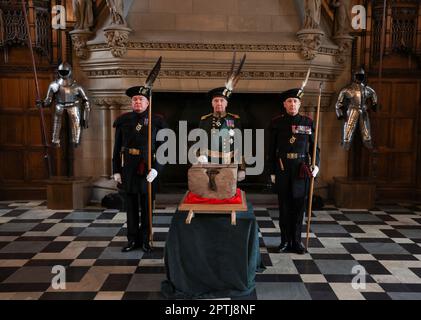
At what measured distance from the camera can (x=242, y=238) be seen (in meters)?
3.37

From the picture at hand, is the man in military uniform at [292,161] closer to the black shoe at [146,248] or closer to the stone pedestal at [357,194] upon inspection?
the black shoe at [146,248]

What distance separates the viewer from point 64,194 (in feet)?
20.8

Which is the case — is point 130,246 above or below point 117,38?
below

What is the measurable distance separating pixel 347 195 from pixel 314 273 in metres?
2.81

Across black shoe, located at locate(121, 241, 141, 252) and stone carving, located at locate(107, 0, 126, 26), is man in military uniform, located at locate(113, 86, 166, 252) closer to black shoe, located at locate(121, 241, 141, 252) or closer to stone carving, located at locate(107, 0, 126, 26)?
black shoe, located at locate(121, 241, 141, 252)

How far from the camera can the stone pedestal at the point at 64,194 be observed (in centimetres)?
632

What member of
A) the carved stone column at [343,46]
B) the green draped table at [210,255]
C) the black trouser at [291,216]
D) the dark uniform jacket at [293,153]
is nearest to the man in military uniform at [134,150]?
the green draped table at [210,255]

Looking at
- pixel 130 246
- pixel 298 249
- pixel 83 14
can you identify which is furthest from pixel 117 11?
pixel 298 249

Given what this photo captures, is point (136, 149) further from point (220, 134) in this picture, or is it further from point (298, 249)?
point (298, 249)

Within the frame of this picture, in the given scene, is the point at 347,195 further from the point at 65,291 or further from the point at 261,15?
the point at 65,291

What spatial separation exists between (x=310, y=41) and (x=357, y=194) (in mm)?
2297

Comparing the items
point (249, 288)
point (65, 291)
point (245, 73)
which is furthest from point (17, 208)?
point (249, 288)

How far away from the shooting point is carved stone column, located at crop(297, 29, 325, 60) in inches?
245

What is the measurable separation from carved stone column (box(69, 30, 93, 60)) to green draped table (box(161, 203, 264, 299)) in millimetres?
4007
